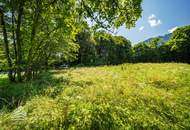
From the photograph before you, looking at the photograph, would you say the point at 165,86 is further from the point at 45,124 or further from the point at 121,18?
the point at 45,124

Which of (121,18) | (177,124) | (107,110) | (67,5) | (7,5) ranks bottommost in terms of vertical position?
(177,124)

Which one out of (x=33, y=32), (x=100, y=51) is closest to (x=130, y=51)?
(x=100, y=51)

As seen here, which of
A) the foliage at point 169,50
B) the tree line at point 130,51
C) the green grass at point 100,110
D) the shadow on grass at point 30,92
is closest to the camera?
the green grass at point 100,110

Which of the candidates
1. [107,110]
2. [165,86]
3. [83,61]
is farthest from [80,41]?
[107,110]

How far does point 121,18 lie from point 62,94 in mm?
4024

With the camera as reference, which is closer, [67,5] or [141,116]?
[141,116]

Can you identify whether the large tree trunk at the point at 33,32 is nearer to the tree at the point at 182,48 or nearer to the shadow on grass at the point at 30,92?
the shadow on grass at the point at 30,92

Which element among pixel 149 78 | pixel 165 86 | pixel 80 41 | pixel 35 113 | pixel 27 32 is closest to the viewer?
pixel 35 113

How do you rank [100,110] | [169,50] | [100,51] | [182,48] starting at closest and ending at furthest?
1. [100,110]
2. [182,48]
3. [169,50]
4. [100,51]

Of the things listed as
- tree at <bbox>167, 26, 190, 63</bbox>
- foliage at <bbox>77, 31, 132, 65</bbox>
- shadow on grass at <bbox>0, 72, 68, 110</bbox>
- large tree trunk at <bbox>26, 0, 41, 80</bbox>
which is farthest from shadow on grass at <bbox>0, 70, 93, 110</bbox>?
tree at <bbox>167, 26, 190, 63</bbox>

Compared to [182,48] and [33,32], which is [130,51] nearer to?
[182,48]

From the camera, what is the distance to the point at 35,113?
293 inches

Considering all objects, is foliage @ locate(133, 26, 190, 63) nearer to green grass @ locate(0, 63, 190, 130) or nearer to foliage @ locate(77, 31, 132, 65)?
foliage @ locate(77, 31, 132, 65)

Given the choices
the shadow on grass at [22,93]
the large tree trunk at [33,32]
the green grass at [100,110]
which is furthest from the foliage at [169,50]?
the green grass at [100,110]
